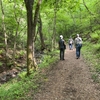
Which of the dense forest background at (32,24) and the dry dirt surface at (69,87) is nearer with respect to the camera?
the dry dirt surface at (69,87)

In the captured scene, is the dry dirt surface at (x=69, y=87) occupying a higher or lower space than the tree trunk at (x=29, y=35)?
lower

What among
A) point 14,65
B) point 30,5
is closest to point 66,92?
point 30,5

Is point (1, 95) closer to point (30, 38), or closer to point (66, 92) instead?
point (66, 92)

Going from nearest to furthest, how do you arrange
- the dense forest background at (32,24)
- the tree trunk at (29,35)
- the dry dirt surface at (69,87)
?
the dry dirt surface at (69,87) → the tree trunk at (29,35) → the dense forest background at (32,24)

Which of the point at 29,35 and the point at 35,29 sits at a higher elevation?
the point at 35,29

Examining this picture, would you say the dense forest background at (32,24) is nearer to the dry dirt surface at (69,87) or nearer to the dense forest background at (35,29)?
the dense forest background at (35,29)

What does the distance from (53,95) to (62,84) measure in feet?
4.27

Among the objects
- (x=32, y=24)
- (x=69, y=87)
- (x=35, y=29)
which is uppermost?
(x=32, y=24)

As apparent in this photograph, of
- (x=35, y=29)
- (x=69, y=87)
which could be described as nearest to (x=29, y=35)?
(x=35, y=29)

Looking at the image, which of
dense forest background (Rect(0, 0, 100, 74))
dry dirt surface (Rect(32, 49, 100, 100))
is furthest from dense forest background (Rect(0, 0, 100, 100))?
dry dirt surface (Rect(32, 49, 100, 100))

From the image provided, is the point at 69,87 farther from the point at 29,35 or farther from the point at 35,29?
the point at 35,29

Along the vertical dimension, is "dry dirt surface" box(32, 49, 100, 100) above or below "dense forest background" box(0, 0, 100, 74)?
below

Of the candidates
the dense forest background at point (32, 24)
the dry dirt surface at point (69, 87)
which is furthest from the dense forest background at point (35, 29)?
the dry dirt surface at point (69, 87)

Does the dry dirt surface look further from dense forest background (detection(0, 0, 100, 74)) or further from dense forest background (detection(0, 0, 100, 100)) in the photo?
dense forest background (detection(0, 0, 100, 74))
